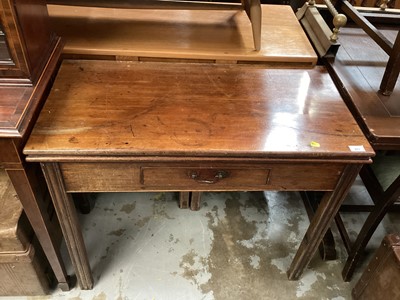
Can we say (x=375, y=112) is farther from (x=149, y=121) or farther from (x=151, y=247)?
(x=151, y=247)

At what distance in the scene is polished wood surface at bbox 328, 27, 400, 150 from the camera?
112cm

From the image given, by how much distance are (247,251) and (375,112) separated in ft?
2.58

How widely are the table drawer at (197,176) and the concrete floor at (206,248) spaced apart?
0.58 metres

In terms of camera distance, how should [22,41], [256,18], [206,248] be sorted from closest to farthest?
[22,41] < [256,18] < [206,248]

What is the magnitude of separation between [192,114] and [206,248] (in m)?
0.75

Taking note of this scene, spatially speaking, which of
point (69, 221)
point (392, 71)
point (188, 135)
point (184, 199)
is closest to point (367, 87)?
point (392, 71)

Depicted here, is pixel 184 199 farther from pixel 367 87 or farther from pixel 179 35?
pixel 367 87

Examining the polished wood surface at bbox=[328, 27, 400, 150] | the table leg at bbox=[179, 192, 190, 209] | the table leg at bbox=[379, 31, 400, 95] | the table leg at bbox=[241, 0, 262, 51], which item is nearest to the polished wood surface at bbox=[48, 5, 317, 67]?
the table leg at bbox=[241, 0, 262, 51]

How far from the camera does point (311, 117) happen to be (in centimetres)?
109

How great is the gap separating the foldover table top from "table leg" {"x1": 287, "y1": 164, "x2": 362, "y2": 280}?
0.10 metres

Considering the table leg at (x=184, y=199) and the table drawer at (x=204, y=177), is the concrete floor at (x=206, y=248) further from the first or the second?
the table drawer at (x=204, y=177)

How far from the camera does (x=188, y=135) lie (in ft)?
3.22

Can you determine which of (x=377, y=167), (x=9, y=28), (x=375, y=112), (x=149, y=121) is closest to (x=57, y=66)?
(x=9, y=28)

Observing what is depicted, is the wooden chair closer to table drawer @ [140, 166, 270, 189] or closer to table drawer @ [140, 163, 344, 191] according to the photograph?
table drawer @ [140, 163, 344, 191]
